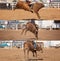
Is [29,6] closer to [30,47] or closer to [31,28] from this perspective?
[31,28]

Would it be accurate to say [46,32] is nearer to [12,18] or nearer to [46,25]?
[46,25]

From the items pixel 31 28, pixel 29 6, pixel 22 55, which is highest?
pixel 29 6

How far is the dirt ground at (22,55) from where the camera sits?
323 cm

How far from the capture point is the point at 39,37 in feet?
10.6

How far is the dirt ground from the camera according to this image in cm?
323

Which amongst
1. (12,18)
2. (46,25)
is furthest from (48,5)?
(12,18)

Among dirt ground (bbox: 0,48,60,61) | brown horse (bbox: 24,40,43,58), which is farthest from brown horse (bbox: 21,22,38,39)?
dirt ground (bbox: 0,48,60,61)

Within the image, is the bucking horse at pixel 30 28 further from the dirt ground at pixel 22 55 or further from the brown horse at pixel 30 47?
the dirt ground at pixel 22 55

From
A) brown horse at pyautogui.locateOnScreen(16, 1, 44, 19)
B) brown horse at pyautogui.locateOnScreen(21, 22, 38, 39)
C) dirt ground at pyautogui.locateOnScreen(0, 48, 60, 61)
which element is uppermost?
brown horse at pyautogui.locateOnScreen(16, 1, 44, 19)

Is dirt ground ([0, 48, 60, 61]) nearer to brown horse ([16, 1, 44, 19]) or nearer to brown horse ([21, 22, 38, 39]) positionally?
brown horse ([21, 22, 38, 39])

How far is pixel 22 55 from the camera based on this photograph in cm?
325

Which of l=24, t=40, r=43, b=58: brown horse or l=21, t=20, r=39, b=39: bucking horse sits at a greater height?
l=21, t=20, r=39, b=39: bucking horse

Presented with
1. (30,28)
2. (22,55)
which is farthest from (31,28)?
(22,55)

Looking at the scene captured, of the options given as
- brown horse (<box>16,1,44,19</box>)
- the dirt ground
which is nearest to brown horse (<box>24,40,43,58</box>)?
the dirt ground
